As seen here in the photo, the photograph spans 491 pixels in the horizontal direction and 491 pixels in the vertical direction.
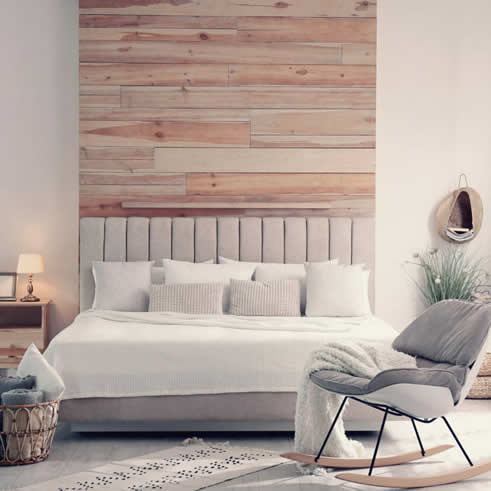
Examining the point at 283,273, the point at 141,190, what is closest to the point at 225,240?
the point at 283,273

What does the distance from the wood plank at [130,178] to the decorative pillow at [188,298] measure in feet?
3.16

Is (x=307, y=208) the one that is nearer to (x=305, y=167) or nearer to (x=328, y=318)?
(x=305, y=167)

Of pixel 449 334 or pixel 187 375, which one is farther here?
pixel 187 375

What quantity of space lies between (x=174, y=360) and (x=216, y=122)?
2180 mm

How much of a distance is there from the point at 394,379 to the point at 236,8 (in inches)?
134

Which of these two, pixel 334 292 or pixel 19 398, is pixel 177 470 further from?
pixel 334 292

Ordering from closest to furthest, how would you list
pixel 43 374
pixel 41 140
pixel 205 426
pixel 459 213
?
pixel 43 374 → pixel 205 426 → pixel 41 140 → pixel 459 213

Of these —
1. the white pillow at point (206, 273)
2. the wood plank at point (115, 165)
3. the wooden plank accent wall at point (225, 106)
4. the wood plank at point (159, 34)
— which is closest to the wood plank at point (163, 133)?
the wooden plank accent wall at point (225, 106)

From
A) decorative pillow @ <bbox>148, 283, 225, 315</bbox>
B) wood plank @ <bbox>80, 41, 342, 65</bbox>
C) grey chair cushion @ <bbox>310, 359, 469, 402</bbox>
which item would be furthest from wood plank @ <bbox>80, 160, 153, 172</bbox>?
grey chair cushion @ <bbox>310, 359, 469, 402</bbox>

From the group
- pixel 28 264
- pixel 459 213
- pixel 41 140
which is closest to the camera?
pixel 28 264

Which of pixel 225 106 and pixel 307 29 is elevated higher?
pixel 307 29

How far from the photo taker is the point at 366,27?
18.1ft

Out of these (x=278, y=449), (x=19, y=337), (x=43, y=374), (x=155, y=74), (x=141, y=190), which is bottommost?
(x=278, y=449)

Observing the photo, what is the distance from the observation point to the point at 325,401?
352cm
